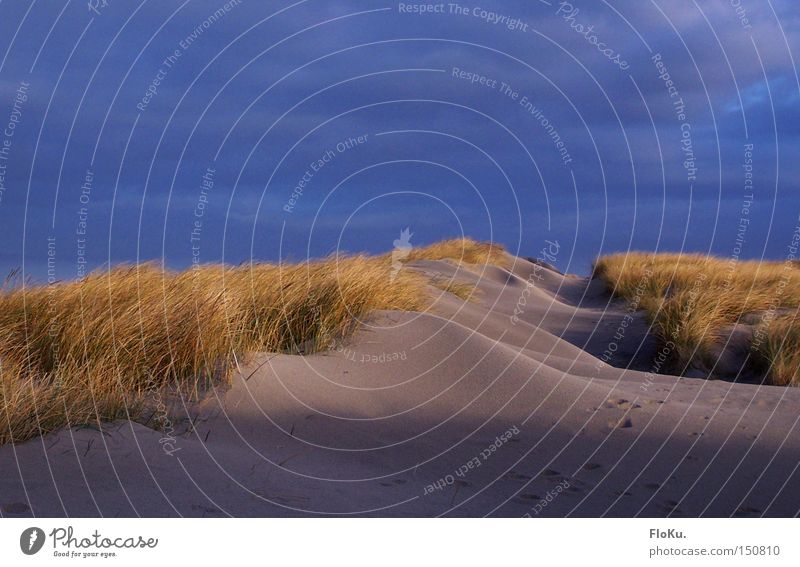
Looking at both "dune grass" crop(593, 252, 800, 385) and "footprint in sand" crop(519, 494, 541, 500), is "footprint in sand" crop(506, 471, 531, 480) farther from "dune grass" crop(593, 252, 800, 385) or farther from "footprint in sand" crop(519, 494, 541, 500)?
"dune grass" crop(593, 252, 800, 385)

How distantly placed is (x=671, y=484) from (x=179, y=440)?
2.99m

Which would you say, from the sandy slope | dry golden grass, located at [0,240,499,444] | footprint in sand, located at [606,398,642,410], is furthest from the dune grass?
dry golden grass, located at [0,240,499,444]

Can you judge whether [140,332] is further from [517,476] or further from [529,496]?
[529,496]

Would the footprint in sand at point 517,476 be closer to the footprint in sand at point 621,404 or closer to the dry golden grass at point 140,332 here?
the footprint in sand at point 621,404

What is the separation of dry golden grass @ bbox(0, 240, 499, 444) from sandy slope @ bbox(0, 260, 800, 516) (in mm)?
208

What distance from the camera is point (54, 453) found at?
12.6ft

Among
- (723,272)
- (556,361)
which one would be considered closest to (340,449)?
(556,361)

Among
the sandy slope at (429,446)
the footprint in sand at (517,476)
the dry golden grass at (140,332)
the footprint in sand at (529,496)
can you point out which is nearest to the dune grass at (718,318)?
the sandy slope at (429,446)

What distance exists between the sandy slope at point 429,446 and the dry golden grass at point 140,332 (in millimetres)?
208

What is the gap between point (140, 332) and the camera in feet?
17.2

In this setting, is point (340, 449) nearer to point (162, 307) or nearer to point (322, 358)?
point (322, 358)

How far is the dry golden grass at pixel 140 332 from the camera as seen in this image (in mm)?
4328

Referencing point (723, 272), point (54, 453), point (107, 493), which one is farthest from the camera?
point (723, 272)

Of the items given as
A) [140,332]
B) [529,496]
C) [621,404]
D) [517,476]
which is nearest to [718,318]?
[621,404]
